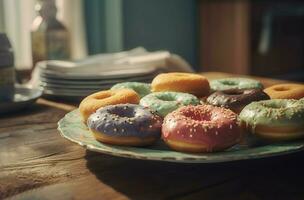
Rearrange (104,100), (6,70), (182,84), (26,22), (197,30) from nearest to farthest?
(104,100)
(182,84)
(6,70)
(26,22)
(197,30)

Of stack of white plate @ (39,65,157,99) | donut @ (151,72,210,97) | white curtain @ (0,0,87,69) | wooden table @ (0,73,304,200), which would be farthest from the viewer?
white curtain @ (0,0,87,69)

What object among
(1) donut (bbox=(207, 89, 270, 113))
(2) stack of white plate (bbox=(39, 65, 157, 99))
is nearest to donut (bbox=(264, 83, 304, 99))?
(1) donut (bbox=(207, 89, 270, 113))

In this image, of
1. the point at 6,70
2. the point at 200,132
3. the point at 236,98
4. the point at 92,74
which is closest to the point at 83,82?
the point at 92,74

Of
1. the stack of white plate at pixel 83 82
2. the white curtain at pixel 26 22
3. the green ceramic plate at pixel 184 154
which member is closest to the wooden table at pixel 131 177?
the green ceramic plate at pixel 184 154

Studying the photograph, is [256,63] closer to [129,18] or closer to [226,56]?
[226,56]

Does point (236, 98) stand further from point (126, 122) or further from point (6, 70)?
point (6, 70)

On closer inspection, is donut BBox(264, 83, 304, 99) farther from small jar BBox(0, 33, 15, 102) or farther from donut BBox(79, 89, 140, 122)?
small jar BBox(0, 33, 15, 102)
